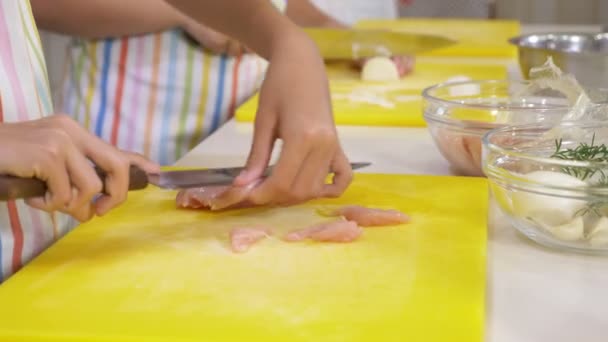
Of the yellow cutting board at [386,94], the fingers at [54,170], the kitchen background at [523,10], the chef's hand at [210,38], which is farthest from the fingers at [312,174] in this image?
the kitchen background at [523,10]

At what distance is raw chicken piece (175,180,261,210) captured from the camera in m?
1.04

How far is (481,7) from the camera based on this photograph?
4.25 metres

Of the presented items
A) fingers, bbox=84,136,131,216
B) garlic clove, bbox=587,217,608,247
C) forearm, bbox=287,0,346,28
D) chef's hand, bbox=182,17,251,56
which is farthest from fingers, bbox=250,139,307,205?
forearm, bbox=287,0,346,28

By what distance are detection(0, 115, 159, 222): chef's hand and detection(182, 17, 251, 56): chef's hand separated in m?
1.09

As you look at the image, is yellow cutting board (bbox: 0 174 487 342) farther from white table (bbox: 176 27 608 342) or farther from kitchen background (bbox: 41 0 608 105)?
kitchen background (bbox: 41 0 608 105)

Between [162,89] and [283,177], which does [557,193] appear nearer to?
[283,177]

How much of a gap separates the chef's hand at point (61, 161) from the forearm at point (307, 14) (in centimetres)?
191

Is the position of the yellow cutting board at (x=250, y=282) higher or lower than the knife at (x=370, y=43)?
higher

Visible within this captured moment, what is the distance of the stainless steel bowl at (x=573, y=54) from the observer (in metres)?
1.50

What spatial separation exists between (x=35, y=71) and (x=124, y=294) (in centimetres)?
43

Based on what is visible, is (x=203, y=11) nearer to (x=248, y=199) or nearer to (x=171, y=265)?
(x=248, y=199)

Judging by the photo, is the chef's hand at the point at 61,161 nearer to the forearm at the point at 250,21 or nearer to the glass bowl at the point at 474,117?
the forearm at the point at 250,21

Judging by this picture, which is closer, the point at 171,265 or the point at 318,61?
the point at 171,265

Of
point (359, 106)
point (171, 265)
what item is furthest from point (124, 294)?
point (359, 106)
